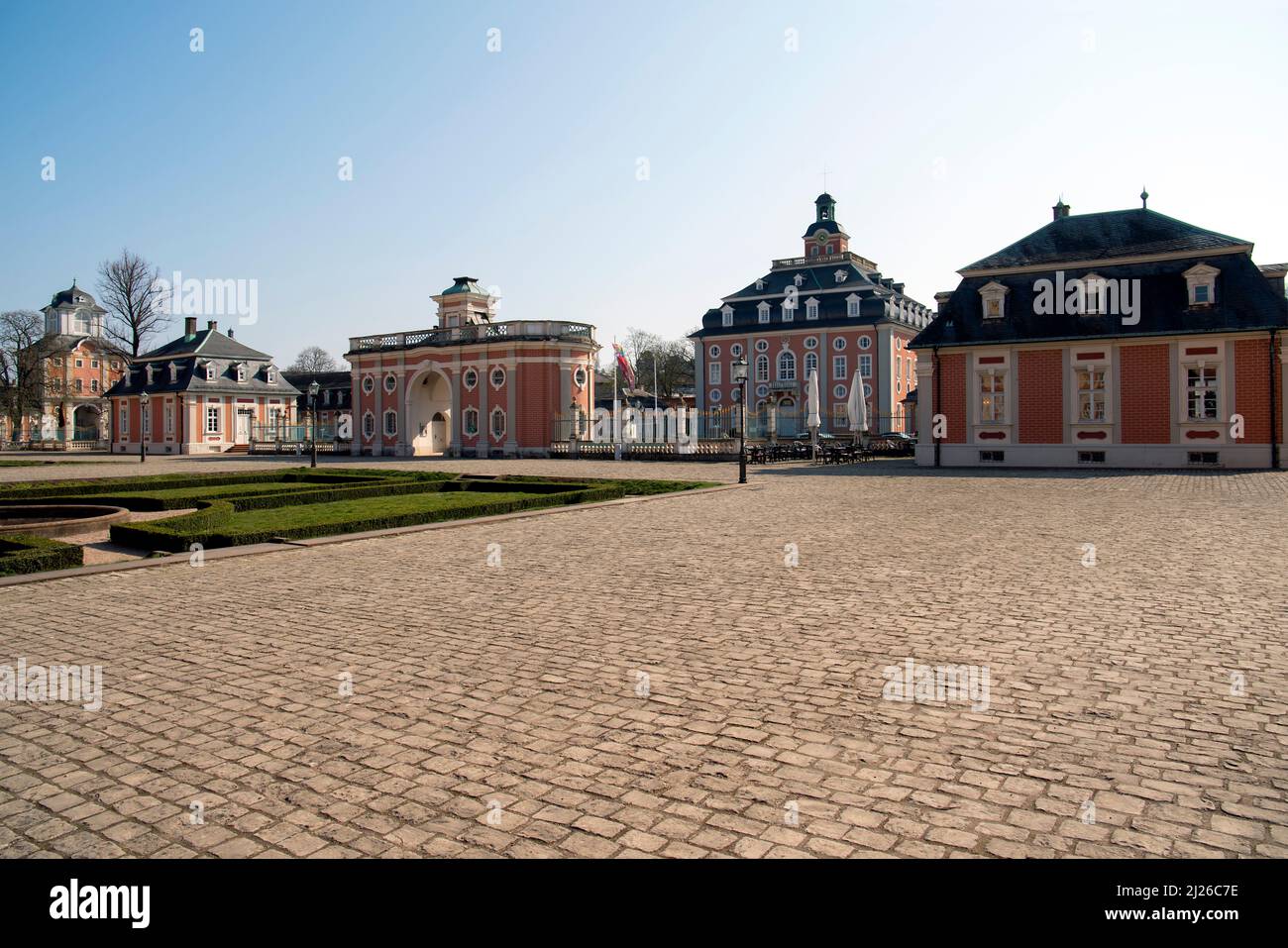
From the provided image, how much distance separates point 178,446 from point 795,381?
4279 cm

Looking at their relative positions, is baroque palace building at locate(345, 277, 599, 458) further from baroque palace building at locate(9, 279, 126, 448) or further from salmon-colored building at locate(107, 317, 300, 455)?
baroque palace building at locate(9, 279, 126, 448)

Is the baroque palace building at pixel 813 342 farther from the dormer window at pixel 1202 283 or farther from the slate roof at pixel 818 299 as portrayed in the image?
the dormer window at pixel 1202 283

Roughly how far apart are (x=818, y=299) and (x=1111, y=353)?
3615 cm

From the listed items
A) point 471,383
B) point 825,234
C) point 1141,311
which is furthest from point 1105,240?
point 825,234

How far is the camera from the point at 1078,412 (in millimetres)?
31000

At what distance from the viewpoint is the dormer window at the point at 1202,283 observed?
2881 cm

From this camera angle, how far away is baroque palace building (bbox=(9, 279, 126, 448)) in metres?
67.6

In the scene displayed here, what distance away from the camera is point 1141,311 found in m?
29.9

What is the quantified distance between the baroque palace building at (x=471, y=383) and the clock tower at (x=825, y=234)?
33.0 m

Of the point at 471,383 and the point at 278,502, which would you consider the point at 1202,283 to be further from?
the point at 471,383

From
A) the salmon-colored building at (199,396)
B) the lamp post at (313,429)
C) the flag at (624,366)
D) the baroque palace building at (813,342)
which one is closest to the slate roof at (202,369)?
the salmon-colored building at (199,396)

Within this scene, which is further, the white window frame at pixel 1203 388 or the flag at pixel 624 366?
the flag at pixel 624 366

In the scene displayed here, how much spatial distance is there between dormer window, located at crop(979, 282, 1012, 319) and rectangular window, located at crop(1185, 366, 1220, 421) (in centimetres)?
642

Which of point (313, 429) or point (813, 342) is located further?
point (813, 342)
